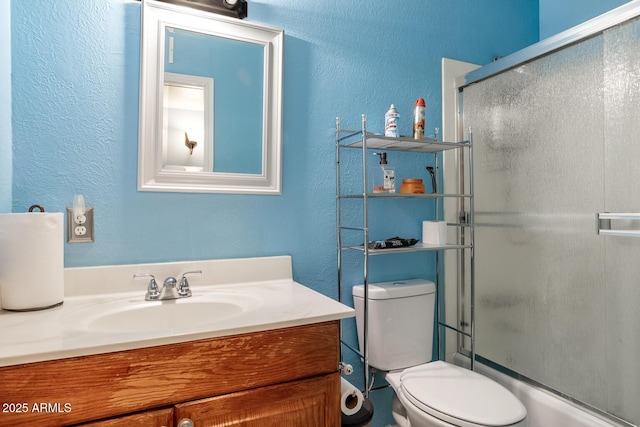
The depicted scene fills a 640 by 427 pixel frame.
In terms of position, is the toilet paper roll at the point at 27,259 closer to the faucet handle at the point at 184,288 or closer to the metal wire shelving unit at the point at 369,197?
the faucet handle at the point at 184,288

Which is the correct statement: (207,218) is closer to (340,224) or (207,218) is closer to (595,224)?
(340,224)

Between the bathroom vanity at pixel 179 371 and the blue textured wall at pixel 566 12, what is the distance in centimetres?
196

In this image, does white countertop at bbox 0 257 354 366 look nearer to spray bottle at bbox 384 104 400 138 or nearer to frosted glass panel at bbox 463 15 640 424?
spray bottle at bbox 384 104 400 138

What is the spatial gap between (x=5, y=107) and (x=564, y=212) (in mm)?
1877

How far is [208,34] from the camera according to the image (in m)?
1.29

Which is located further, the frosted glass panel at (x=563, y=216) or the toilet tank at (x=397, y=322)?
the toilet tank at (x=397, y=322)

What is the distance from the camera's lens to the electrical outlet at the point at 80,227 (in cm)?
114

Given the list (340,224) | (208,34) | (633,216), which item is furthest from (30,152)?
(633,216)

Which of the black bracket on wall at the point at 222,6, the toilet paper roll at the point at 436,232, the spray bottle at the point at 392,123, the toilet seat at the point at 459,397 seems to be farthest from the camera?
the toilet paper roll at the point at 436,232

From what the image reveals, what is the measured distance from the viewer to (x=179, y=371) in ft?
2.62

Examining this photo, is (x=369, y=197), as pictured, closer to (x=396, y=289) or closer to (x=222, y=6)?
(x=396, y=289)

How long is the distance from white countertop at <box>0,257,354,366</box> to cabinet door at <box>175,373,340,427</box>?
15 cm

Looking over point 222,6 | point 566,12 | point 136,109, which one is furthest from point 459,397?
point 566,12

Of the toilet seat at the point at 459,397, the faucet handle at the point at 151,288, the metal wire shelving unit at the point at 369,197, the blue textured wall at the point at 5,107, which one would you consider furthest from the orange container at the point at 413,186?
the blue textured wall at the point at 5,107
